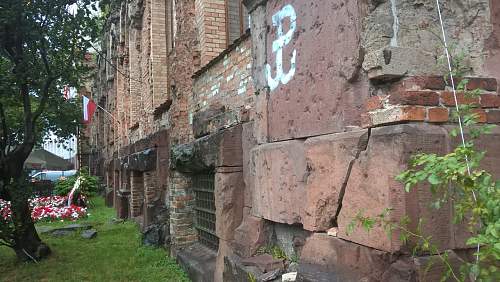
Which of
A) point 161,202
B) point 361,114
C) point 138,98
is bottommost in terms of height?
point 161,202

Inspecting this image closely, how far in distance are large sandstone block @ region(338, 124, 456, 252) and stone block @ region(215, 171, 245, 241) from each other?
2.32 metres

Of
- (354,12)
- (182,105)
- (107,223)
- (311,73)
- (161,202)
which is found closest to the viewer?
(354,12)

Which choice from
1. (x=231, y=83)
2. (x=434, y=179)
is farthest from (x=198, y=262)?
(x=434, y=179)

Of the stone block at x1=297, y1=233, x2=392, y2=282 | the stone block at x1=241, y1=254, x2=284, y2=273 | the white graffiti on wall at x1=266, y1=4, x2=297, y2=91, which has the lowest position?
the stone block at x1=241, y1=254, x2=284, y2=273

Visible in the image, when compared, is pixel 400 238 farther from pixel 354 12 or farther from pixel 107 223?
pixel 107 223

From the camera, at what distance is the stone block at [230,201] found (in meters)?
4.73

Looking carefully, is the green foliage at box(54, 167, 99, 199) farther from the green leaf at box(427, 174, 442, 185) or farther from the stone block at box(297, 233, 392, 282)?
the green leaf at box(427, 174, 442, 185)

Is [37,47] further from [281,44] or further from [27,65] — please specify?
[281,44]

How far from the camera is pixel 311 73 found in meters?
3.22

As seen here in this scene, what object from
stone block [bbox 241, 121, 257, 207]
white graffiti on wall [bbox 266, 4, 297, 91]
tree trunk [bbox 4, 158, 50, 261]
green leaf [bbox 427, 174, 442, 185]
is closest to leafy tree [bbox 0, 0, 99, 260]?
tree trunk [bbox 4, 158, 50, 261]

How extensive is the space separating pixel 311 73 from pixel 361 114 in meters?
0.64

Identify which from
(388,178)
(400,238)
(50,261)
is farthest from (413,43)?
(50,261)

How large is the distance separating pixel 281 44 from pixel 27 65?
17.6 ft

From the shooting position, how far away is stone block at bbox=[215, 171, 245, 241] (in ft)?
15.5
